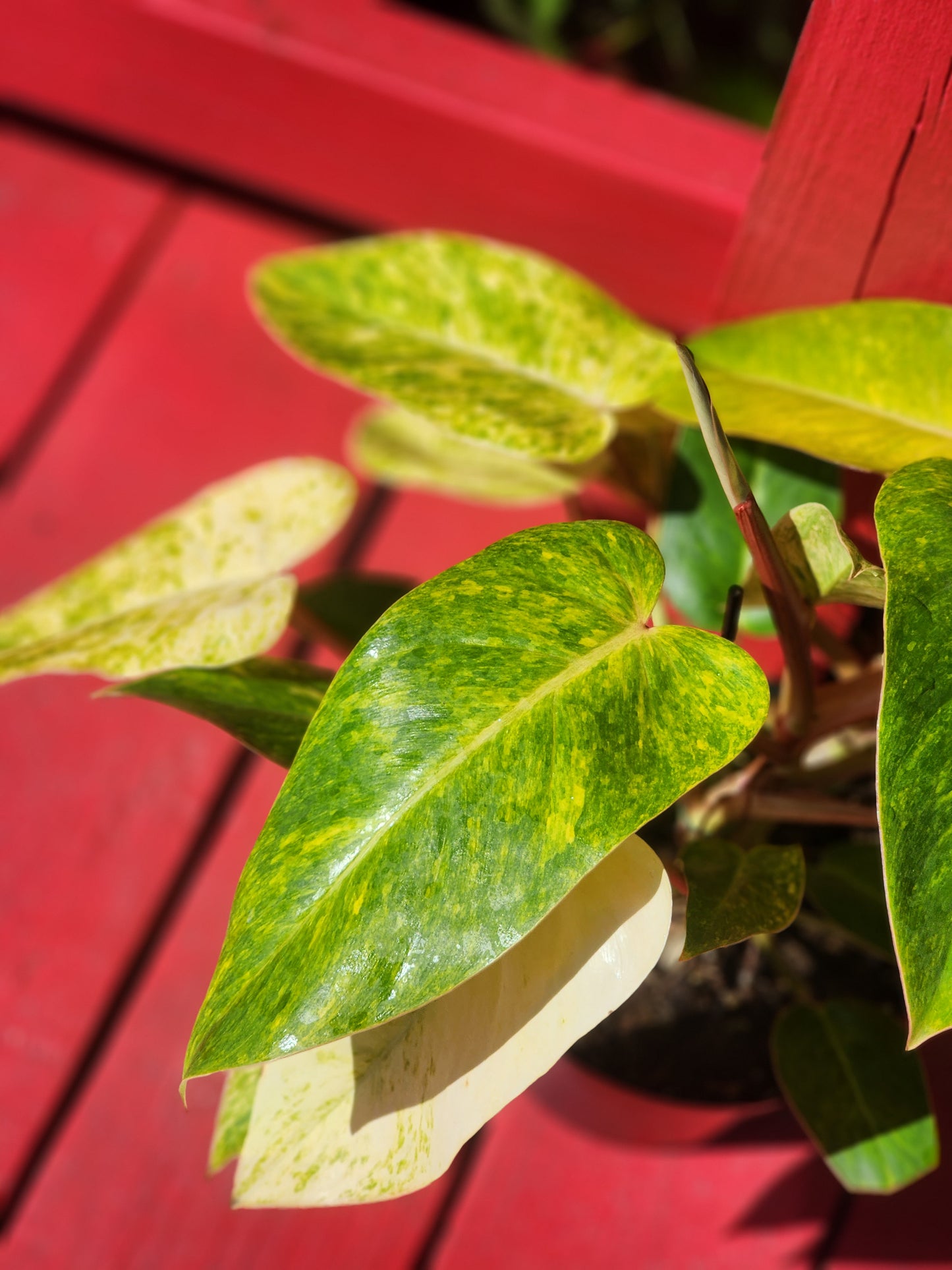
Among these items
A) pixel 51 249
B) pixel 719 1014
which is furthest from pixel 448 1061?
pixel 51 249

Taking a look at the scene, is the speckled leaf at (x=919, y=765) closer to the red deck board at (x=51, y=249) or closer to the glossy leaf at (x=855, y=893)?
the glossy leaf at (x=855, y=893)

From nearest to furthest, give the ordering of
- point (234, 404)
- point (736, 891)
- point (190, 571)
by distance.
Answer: point (736, 891)
point (190, 571)
point (234, 404)

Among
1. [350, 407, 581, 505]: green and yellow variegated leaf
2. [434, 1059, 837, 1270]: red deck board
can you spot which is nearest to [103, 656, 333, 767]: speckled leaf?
[350, 407, 581, 505]: green and yellow variegated leaf

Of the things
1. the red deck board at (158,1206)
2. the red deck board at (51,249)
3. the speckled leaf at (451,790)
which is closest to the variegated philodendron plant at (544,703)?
the speckled leaf at (451,790)

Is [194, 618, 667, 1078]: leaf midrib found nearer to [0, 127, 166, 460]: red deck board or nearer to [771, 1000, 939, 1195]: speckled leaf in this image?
[771, 1000, 939, 1195]: speckled leaf

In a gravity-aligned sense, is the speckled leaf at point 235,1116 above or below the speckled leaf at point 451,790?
below

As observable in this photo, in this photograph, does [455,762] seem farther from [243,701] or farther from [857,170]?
[857,170]
